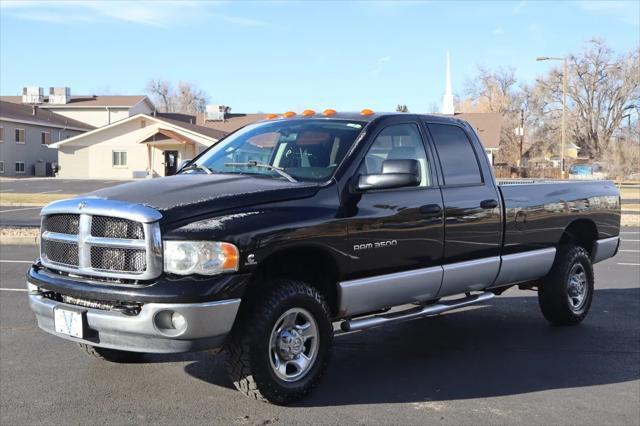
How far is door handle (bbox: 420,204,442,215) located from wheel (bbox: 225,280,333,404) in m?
1.21

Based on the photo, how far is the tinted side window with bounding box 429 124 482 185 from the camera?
19.7ft

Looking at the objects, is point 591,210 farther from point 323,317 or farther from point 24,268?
point 24,268

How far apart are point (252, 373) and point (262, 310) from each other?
41cm

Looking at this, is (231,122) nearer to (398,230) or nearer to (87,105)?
(87,105)

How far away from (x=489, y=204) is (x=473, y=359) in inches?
54.1

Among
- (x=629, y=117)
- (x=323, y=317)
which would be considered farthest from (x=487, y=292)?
(x=629, y=117)

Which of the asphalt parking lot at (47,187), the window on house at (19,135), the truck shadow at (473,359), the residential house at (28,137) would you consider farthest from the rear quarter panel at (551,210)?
the window on house at (19,135)

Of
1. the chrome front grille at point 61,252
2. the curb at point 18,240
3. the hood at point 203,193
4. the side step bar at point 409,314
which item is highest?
the hood at point 203,193

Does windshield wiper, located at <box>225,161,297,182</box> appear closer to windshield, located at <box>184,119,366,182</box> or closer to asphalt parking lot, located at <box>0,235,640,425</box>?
windshield, located at <box>184,119,366,182</box>

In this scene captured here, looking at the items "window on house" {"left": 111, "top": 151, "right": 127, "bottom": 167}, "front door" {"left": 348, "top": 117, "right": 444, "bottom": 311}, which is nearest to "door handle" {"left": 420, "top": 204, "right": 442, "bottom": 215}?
"front door" {"left": 348, "top": 117, "right": 444, "bottom": 311}

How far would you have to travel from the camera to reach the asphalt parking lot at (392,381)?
4488 millimetres

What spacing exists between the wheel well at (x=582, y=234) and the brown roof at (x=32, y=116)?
55.1m

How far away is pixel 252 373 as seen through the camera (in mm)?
4387

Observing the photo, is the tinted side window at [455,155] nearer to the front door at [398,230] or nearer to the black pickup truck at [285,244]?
the black pickup truck at [285,244]
